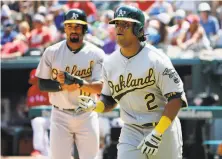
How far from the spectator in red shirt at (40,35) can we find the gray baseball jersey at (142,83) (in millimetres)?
6197

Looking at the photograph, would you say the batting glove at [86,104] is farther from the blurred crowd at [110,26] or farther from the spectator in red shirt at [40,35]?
the spectator in red shirt at [40,35]

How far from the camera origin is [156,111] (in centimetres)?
507

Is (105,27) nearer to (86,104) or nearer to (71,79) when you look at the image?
(71,79)

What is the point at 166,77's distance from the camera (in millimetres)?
4914

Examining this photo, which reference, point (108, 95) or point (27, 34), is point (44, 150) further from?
point (108, 95)

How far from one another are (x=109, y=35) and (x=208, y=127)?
2.11 meters

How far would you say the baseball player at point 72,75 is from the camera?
21.3ft

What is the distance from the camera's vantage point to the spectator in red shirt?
11.4m

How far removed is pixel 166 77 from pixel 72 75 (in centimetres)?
172

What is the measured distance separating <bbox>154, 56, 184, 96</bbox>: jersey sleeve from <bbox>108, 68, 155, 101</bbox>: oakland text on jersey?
0.17 ft

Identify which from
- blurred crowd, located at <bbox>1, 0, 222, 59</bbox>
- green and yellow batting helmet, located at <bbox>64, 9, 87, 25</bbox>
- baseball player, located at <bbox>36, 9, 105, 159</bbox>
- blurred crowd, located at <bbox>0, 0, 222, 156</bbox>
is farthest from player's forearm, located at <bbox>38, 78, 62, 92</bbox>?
blurred crowd, located at <bbox>1, 0, 222, 59</bbox>

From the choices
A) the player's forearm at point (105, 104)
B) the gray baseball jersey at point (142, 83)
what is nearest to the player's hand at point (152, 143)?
the gray baseball jersey at point (142, 83)

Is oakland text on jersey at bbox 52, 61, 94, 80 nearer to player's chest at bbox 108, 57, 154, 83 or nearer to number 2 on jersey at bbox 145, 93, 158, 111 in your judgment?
player's chest at bbox 108, 57, 154, 83

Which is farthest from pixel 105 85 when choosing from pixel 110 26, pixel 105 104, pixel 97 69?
pixel 110 26
